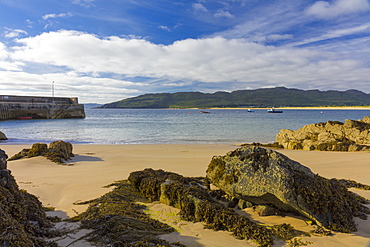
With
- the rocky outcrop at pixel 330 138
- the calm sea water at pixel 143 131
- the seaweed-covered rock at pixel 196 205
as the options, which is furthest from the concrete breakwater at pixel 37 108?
the seaweed-covered rock at pixel 196 205

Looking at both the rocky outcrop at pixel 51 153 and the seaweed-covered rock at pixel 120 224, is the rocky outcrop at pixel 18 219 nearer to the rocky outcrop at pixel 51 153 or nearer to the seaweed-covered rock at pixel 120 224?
the seaweed-covered rock at pixel 120 224

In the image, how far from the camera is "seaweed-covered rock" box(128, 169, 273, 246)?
3879 mm

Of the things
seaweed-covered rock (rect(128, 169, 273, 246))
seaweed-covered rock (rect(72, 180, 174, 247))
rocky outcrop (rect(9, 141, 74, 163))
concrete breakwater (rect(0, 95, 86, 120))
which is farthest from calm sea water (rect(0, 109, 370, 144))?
seaweed-covered rock (rect(72, 180, 174, 247))

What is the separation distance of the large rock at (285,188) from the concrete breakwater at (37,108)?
6020 cm

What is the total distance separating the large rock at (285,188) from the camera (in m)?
4.08

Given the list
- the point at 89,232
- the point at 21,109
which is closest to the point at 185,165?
the point at 89,232

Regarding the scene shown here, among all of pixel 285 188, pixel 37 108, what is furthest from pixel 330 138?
pixel 37 108

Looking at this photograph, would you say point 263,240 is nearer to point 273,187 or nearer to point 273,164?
point 273,187

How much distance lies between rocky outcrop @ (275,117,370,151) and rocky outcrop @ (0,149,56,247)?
52.2 ft

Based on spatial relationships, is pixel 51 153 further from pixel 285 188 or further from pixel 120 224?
pixel 285 188

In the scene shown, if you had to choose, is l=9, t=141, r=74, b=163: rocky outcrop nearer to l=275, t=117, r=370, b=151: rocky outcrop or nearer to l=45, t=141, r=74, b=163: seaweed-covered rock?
l=45, t=141, r=74, b=163: seaweed-covered rock

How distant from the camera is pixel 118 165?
10.1 m

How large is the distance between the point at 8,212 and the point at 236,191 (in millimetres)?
3701

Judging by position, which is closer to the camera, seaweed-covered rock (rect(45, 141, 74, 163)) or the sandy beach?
the sandy beach
